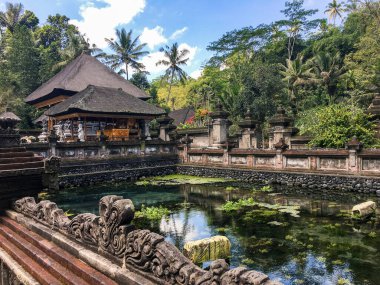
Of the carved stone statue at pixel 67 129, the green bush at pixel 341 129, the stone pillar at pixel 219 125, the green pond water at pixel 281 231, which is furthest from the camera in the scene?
the carved stone statue at pixel 67 129

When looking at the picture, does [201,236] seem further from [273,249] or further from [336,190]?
[336,190]

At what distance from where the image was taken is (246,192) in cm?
1705

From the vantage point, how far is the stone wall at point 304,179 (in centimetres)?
1534

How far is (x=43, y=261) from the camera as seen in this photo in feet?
14.6

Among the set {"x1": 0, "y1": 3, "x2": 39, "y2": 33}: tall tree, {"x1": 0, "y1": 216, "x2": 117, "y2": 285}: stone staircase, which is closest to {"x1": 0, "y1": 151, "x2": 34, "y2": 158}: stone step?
{"x1": 0, "y1": 216, "x2": 117, "y2": 285}: stone staircase

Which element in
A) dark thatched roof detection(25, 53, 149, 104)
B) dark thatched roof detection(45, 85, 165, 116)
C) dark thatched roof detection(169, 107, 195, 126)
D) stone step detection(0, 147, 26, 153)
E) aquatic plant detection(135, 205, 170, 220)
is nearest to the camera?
stone step detection(0, 147, 26, 153)

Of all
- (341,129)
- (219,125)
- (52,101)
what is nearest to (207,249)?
(341,129)

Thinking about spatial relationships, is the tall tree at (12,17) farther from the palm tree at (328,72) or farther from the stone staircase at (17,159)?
the stone staircase at (17,159)

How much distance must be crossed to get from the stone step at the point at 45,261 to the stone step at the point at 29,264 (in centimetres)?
4

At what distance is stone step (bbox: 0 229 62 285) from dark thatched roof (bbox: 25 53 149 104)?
92.8 ft

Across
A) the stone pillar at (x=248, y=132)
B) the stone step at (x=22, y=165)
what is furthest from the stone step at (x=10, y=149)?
the stone pillar at (x=248, y=132)

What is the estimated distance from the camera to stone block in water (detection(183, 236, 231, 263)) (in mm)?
7832

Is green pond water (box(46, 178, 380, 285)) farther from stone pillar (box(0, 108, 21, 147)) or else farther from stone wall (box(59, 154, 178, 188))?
stone pillar (box(0, 108, 21, 147))

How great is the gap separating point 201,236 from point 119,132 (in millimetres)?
20966
